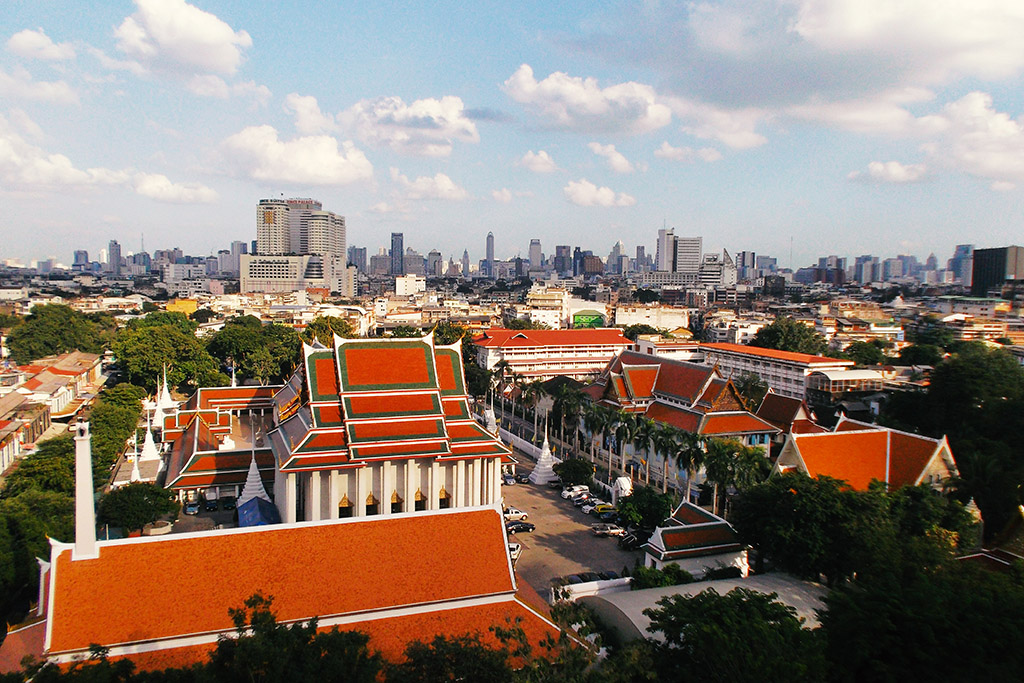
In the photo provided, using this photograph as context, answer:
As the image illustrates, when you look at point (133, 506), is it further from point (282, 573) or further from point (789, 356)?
point (789, 356)

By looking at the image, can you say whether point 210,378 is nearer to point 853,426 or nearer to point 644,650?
point 853,426

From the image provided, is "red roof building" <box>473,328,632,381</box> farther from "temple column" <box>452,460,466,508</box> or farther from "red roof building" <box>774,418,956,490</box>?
"red roof building" <box>774,418,956,490</box>

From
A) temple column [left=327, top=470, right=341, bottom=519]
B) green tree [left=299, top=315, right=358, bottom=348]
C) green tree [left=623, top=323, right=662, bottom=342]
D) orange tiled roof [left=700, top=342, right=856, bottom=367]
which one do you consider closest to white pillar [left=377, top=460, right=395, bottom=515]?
temple column [left=327, top=470, right=341, bottom=519]

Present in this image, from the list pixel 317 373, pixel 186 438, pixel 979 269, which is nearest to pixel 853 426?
pixel 317 373

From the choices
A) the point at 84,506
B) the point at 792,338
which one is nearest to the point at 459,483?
the point at 84,506

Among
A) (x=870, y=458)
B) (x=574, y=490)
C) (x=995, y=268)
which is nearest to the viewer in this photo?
(x=870, y=458)
